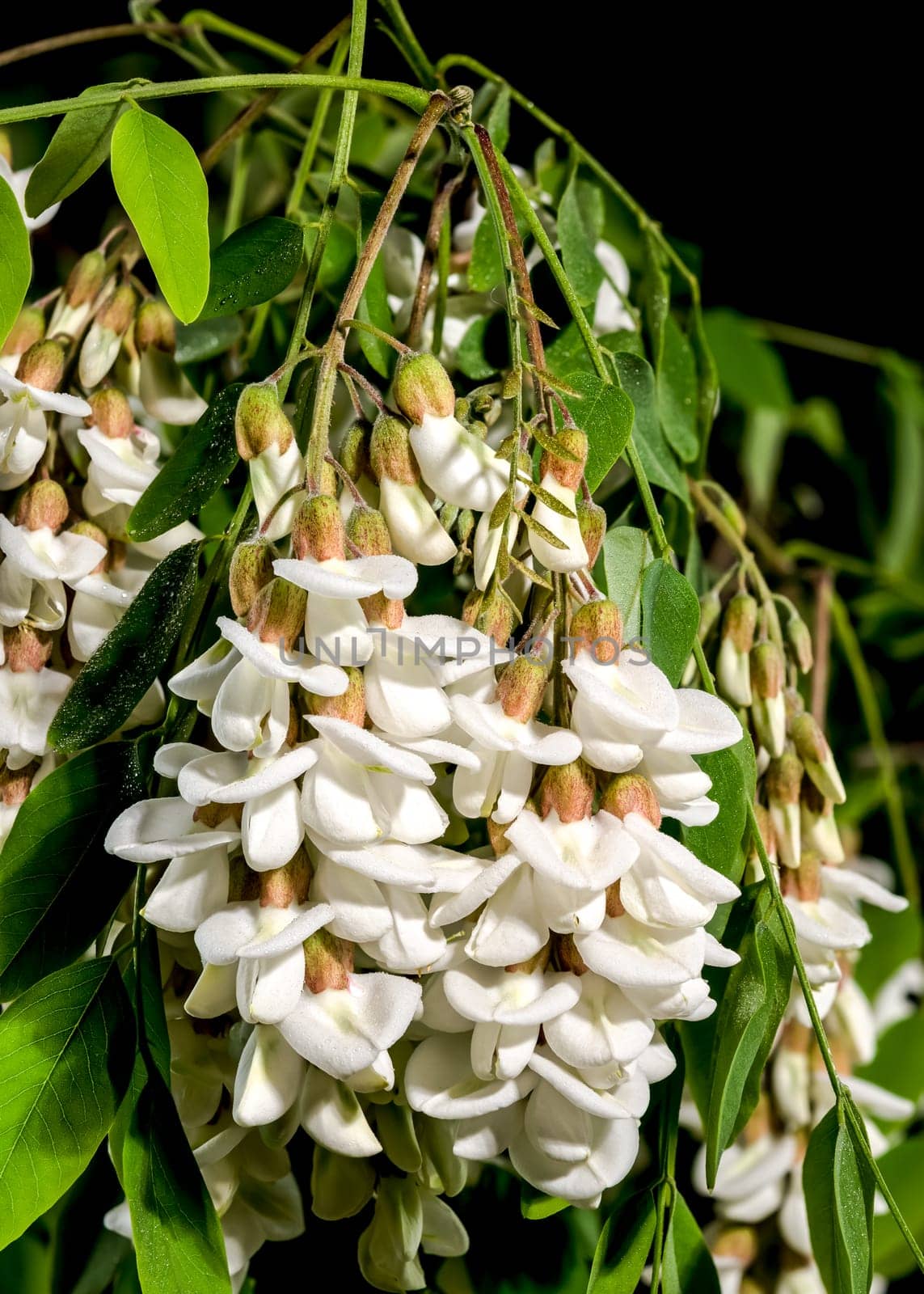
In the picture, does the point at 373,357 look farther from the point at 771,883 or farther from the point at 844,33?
the point at 844,33

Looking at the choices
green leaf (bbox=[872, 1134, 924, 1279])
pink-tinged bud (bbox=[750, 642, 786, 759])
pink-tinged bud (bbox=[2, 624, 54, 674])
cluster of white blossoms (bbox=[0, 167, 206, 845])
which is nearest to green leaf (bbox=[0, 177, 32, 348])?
cluster of white blossoms (bbox=[0, 167, 206, 845])

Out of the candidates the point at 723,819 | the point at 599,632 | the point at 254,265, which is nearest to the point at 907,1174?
the point at 723,819

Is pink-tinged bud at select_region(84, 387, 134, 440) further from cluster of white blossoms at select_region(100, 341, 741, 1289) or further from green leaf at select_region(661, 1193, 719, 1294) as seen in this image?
green leaf at select_region(661, 1193, 719, 1294)

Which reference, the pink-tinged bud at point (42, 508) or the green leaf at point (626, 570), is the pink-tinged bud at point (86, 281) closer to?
the pink-tinged bud at point (42, 508)

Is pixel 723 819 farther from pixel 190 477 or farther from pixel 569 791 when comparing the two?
pixel 190 477

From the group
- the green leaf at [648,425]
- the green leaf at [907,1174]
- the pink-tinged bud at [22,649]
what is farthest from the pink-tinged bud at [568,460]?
the green leaf at [907,1174]
